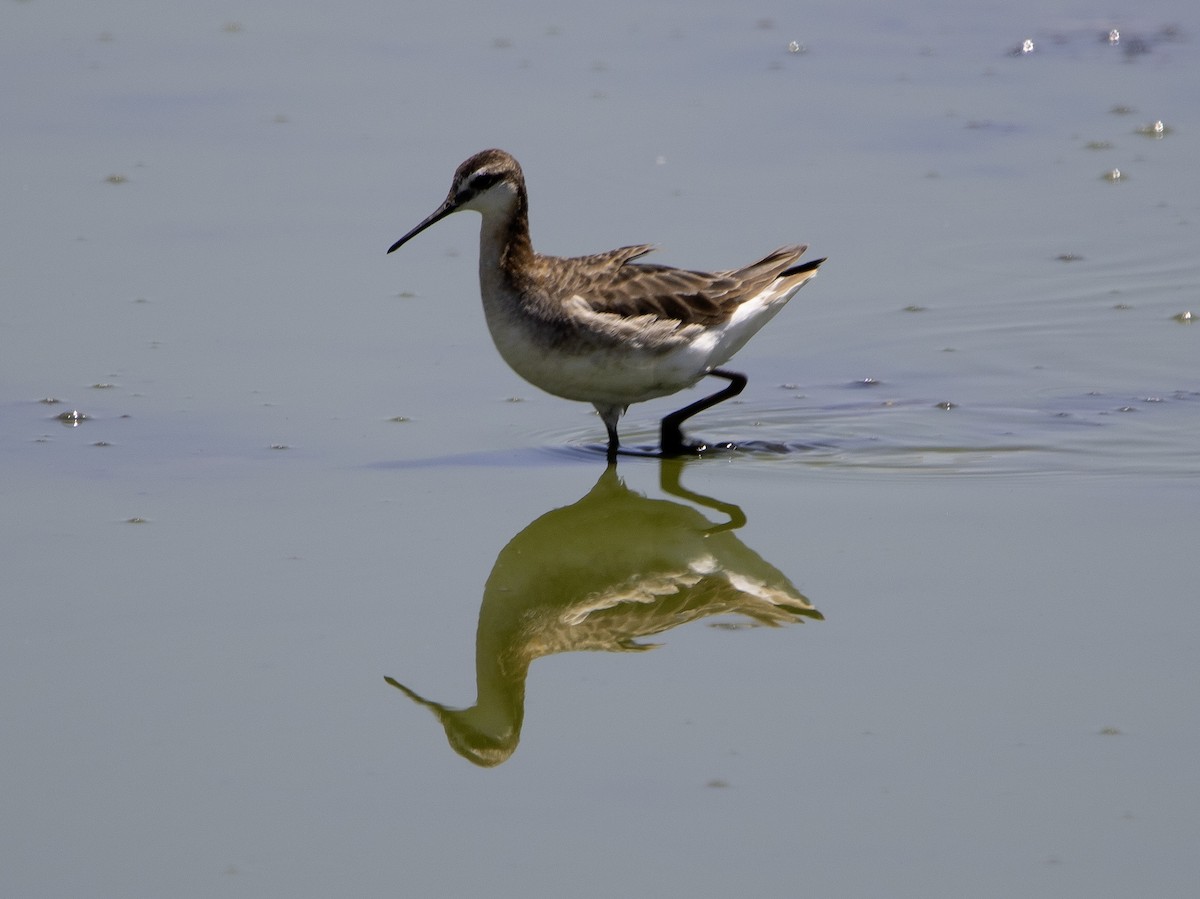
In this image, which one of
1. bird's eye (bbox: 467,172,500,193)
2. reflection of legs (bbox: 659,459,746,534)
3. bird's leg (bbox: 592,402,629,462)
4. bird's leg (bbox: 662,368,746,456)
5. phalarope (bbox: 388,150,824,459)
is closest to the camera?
reflection of legs (bbox: 659,459,746,534)

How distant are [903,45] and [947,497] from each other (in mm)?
7289

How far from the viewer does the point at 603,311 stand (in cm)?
854

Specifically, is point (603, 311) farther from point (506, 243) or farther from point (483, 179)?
point (483, 179)

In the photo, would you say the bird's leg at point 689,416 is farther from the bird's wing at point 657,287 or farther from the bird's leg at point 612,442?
the bird's wing at point 657,287

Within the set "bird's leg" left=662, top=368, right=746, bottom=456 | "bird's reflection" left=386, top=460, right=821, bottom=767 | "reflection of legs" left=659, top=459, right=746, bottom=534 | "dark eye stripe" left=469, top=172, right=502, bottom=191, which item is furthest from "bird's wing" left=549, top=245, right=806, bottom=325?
"bird's reflection" left=386, top=460, right=821, bottom=767

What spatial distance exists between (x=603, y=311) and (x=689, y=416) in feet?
2.63

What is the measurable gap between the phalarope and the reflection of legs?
0.60 ft

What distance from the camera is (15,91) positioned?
12938mm

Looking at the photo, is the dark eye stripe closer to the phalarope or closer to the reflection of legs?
the phalarope

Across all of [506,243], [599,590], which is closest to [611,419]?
[506,243]

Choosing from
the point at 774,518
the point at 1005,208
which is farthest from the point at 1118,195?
the point at 774,518

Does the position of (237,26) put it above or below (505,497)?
above

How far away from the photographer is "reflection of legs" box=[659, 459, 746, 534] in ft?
26.0

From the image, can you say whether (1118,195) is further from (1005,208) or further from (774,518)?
(774,518)
